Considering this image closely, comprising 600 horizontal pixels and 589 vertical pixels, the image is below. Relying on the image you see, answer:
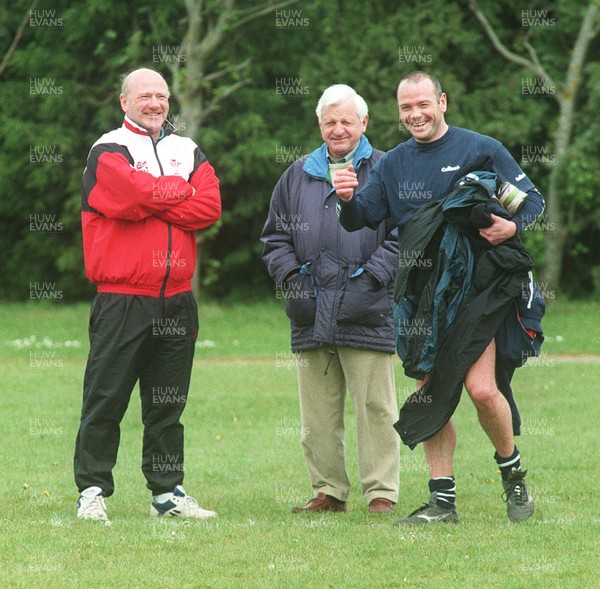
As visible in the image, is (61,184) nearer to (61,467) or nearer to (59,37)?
(59,37)

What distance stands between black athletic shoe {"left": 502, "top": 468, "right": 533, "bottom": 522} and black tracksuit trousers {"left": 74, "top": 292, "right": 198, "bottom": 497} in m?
1.80

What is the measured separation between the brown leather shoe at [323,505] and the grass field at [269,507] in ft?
0.43

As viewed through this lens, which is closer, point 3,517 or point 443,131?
point 443,131

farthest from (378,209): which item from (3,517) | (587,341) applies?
(587,341)

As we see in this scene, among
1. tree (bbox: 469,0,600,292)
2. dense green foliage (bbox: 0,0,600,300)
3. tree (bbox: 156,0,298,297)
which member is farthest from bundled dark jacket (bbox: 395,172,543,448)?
tree (bbox: 469,0,600,292)

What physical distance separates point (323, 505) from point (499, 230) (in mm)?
1991

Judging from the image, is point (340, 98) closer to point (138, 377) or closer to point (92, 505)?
point (138, 377)

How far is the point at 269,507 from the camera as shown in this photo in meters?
6.79

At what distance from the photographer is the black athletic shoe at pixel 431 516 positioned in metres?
5.86

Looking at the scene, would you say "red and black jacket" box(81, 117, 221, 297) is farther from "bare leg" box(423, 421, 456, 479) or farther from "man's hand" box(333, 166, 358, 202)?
"bare leg" box(423, 421, 456, 479)

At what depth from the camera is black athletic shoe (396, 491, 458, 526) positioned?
19.2 feet

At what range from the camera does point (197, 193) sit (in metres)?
6.29

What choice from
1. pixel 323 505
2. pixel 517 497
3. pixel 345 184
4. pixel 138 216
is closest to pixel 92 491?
pixel 323 505

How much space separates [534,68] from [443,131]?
17.9 m
